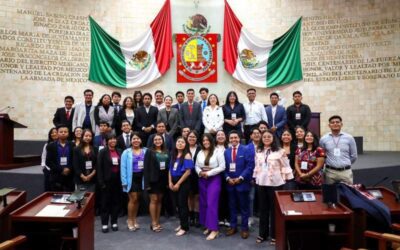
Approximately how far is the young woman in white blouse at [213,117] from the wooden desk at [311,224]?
8.36ft

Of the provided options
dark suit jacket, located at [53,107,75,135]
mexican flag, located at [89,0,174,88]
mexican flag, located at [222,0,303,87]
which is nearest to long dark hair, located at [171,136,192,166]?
dark suit jacket, located at [53,107,75,135]

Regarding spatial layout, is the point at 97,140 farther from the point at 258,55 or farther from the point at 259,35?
the point at 259,35

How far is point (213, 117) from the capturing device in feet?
19.7

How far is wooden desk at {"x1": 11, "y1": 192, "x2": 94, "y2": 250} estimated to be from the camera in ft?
10.1

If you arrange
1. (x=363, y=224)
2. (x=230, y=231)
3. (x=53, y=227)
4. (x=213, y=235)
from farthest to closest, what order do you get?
(x=230, y=231)
(x=213, y=235)
(x=53, y=227)
(x=363, y=224)

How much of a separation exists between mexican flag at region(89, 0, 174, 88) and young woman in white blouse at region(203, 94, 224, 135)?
384 cm

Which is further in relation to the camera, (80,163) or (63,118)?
(63,118)

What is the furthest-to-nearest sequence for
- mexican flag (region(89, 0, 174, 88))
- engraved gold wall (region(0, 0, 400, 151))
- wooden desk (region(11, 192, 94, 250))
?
mexican flag (region(89, 0, 174, 88)), engraved gold wall (region(0, 0, 400, 151)), wooden desk (region(11, 192, 94, 250))

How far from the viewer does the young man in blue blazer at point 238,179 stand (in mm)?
4484

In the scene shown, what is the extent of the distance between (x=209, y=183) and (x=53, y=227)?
6.65 feet

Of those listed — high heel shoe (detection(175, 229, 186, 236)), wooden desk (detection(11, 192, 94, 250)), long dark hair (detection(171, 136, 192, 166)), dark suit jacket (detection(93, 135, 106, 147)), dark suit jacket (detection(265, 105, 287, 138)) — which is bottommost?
high heel shoe (detection(175, 229, 186, 236))

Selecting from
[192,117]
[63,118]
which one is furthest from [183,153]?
[63,118]

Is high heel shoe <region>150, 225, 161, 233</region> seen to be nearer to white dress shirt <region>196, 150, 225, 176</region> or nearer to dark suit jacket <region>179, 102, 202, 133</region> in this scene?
white dress shirt <region>196, 150, 225, 176</region>

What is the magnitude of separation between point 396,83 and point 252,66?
3733 mm
